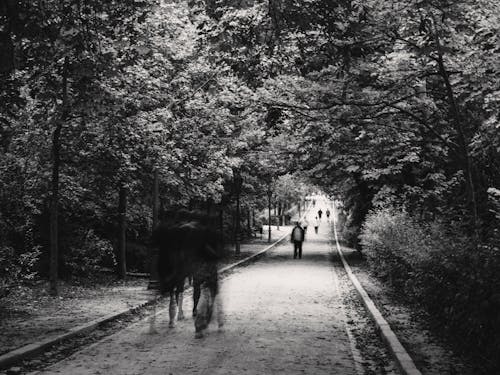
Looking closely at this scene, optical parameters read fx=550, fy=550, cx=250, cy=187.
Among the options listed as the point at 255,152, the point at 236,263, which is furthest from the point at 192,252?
the point at 255,152

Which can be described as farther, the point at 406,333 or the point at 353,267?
the point at 353,267

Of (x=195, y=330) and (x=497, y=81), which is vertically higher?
(x=497, y=81)

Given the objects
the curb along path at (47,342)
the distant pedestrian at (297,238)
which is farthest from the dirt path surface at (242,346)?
the distant pedestrian at (297,238)

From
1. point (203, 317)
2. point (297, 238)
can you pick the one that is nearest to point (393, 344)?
point (203, 317)

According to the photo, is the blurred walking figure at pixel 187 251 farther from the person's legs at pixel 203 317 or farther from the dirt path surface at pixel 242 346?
the dirt path surface at pixel 242 346

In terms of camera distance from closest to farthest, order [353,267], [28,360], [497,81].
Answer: [28,360] → [497,81] → [353,267]

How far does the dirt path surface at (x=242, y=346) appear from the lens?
6742mm

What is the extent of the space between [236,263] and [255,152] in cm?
572

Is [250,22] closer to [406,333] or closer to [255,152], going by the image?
[406,333]

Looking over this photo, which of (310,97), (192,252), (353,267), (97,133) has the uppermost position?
(310,97)

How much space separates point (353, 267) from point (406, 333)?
597 inches

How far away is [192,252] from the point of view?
28.4 ft

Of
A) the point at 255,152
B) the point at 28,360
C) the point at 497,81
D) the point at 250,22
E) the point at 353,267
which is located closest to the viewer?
the point at 28,360

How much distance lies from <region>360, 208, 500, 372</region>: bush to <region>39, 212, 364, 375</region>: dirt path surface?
1.46 m
